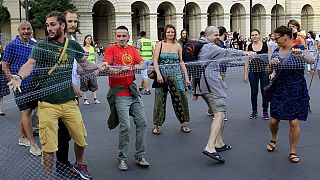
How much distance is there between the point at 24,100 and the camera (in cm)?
555

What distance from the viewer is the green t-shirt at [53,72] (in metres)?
4.49

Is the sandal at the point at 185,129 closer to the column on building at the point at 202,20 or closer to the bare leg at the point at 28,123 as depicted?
the bare leg at the point at 28,123

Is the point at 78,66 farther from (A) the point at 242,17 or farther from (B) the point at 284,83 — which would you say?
(A) the point at 242,17

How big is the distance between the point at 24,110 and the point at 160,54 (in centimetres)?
253

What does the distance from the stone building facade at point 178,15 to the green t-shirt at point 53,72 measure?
39.6 metres

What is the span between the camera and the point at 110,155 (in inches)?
238

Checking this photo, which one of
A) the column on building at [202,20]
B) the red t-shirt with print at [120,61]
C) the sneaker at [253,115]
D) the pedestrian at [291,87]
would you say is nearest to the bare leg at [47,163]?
the red t-shirt with print at [120,61]

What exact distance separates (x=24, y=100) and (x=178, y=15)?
46.6m

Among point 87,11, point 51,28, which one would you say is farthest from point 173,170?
point 87,11

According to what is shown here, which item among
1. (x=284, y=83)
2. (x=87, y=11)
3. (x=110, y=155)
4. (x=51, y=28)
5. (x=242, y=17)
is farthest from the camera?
(x=242, y=17)

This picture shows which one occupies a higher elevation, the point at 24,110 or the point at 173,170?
the point at 24,110

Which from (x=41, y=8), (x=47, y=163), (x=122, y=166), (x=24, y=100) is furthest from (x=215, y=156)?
(x=41, y=8)

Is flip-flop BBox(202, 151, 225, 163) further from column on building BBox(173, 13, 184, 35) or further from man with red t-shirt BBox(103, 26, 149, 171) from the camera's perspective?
column on building BBox(173, 13, 184, 35)

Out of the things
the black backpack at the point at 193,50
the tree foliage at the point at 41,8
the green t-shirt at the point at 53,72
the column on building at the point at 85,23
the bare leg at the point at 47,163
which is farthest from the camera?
the column on building at the point at 85,23
